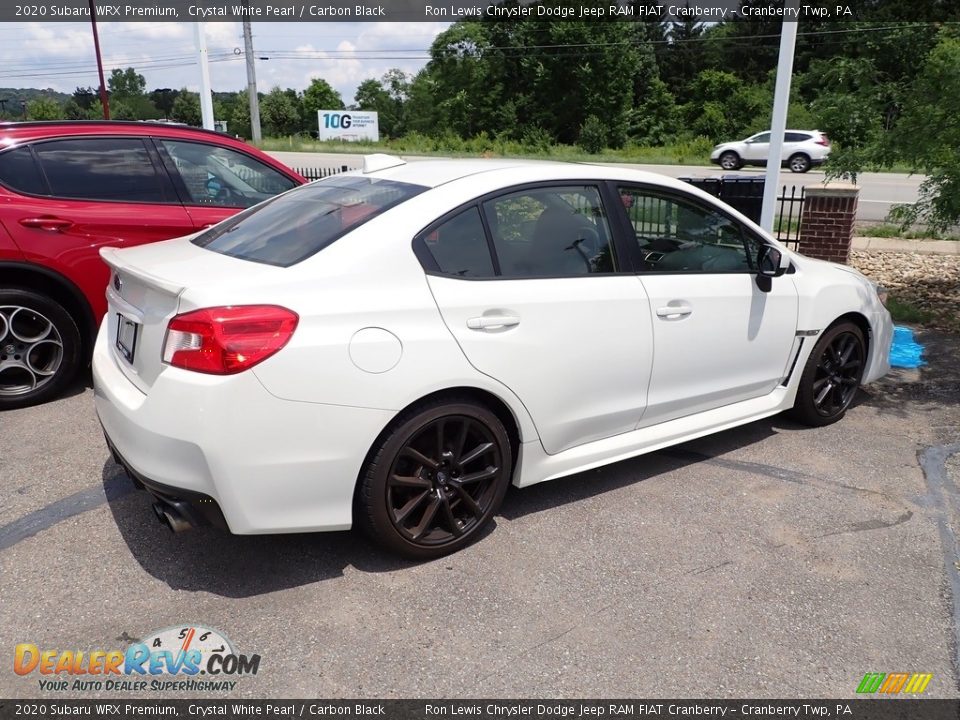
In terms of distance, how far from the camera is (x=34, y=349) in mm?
4875

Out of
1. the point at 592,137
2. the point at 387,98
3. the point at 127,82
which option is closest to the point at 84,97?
the point at 127,82

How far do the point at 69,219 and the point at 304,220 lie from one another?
93.8 inches

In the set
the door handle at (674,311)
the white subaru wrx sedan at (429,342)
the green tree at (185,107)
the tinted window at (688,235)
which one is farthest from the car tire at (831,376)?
the green tree at (185,107)

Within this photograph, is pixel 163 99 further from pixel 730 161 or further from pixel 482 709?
pixel 482 709

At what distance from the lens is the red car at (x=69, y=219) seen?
4.75 metres

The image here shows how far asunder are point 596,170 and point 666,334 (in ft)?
2.94

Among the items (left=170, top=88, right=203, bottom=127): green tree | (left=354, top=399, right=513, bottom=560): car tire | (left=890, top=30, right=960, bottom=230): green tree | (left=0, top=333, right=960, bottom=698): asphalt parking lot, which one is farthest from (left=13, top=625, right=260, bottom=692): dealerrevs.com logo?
(left=170, top=88, right=203, bottom=127): green tree

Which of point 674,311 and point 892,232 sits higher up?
point 674,311

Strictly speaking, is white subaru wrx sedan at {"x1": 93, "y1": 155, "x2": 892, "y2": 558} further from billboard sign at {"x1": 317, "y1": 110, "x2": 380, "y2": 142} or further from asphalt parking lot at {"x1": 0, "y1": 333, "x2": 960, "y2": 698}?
billboard sign at {"x1": 317, "y1": 110, "x2": 380, "y2": 142}

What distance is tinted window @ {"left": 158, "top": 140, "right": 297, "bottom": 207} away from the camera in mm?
5438

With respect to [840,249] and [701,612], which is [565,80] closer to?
[840,249]

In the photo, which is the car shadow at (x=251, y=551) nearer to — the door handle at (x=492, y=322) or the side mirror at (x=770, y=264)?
the door handle at (x=492, y=322)

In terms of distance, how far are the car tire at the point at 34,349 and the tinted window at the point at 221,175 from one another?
121 centimetres

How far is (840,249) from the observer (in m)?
9.11
